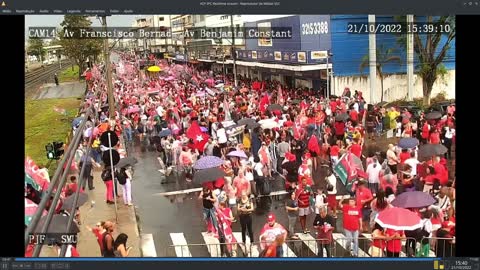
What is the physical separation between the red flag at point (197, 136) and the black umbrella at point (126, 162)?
25.8 inches

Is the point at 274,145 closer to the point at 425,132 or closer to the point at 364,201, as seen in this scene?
the point at 364,201

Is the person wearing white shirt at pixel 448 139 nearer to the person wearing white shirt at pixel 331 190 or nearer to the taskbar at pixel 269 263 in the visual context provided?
the taskbar at pixel 269 263

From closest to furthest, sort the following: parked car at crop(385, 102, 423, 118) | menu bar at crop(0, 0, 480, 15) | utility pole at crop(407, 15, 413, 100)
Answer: menu bar at crop(0, 0, 480, 15), utility pole at crop(407, 15, 413, 100), parked car at crop(385, 102, 423, 118)

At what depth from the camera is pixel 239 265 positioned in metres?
3.54

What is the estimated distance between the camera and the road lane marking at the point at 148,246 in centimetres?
370

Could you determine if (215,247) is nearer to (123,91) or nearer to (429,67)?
(123,91)

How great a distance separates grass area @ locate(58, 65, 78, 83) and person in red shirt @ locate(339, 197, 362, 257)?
241 centimetres

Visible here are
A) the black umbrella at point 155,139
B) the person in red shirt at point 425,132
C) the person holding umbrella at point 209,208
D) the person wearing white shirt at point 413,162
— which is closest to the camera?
the person holding umbrella at point 209,208

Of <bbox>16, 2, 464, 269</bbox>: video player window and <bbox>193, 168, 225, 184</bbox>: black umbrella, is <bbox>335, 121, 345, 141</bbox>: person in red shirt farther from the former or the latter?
<bbox>193, 168, 225, 184</bbox>: black umbrella

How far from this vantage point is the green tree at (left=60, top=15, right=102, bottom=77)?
3.60m

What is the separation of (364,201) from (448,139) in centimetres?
91
